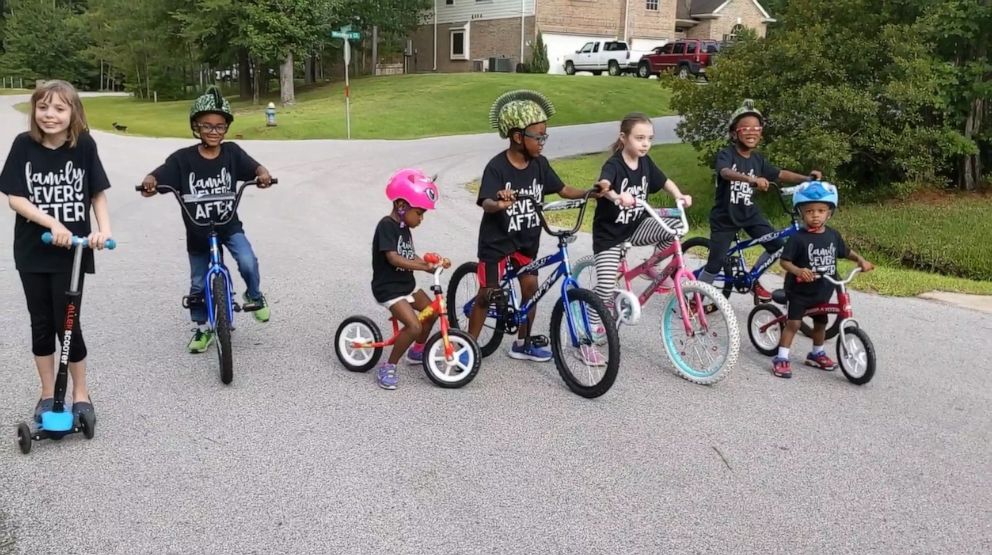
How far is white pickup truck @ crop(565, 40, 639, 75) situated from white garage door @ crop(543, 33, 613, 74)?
Answer: 45 centimetres

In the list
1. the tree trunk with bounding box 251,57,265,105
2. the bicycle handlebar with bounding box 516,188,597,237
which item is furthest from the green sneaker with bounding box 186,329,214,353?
the tree trunk with bounding box 251,57,265,105

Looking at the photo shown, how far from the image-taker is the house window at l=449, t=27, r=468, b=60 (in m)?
45.4

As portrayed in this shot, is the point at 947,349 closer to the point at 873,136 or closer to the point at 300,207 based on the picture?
the point at 873,136

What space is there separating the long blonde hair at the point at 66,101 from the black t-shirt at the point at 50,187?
4 cm

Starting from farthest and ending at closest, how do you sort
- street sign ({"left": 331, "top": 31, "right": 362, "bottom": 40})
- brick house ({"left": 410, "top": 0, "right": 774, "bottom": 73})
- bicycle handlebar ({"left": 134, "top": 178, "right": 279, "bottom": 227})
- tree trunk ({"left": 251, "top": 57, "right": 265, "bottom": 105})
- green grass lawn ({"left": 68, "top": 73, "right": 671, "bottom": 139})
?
1. brick house ({"left": 410, "top": 0, "right": 774, "bottom": 73})
2. tree trunk ({"left": 251, "top": 57, "right": 265, "bottom": 105})
3. green grass lawn ({"left": 68, "top": 73, "right": 671, "bottom": 139})
4. street sign ({"left": 331, "top": 31, "right": 362, "bottom": 40})
5. bicycle handlebar ({"left": 134, "top": 178, "right": 279, "bottom": 227})

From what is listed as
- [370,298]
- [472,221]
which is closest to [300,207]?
[472,221]

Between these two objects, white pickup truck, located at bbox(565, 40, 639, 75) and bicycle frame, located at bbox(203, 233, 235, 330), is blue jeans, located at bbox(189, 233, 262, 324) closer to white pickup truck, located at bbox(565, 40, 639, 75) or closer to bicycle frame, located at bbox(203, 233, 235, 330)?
bicycle frame, located at bbox(203, 233, 235, 330)

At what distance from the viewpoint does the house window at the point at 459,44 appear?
45.4 metres

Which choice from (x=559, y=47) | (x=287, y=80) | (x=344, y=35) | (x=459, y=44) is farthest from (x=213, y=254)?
(x=459, y=44)

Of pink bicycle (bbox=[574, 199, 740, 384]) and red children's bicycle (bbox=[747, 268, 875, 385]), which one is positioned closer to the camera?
pink bicycle (bbox=[574, 199, 740, 384])

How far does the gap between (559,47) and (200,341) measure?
40.1 metres

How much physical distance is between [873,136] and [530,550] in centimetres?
→ 997

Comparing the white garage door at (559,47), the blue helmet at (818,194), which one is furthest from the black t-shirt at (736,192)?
the white garage door at (559,47)

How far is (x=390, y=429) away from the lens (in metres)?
4.51
